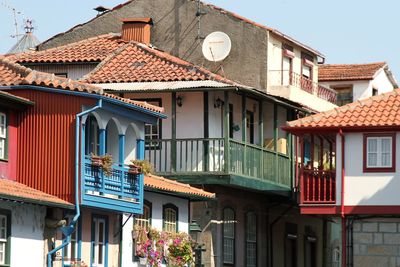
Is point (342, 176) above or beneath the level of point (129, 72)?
beneath

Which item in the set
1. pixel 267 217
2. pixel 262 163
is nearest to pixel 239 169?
pixel 262 163

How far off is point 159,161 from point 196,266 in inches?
186

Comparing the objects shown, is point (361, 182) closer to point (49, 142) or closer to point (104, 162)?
point (104, 162)

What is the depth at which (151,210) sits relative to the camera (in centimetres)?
4234

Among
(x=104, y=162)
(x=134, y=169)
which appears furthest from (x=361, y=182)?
(x=104, y=162)

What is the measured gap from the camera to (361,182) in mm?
45344

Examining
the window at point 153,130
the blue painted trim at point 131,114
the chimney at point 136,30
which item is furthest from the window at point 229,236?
the blue painted trim at point 131,114

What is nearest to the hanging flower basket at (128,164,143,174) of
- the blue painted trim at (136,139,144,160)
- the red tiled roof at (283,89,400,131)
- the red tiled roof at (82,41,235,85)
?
the blue painted trim at (136,139,144,160)

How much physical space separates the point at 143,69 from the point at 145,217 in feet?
29.5

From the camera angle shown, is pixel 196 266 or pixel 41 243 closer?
pixel 41 243

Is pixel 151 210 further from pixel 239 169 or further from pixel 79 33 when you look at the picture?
pixel 79 33

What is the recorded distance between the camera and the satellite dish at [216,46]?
53.8 meters

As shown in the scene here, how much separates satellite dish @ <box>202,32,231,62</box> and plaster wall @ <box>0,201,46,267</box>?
19.1m

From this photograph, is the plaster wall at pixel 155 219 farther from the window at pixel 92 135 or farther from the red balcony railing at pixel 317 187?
the red balcony railing at pixel 317 187
